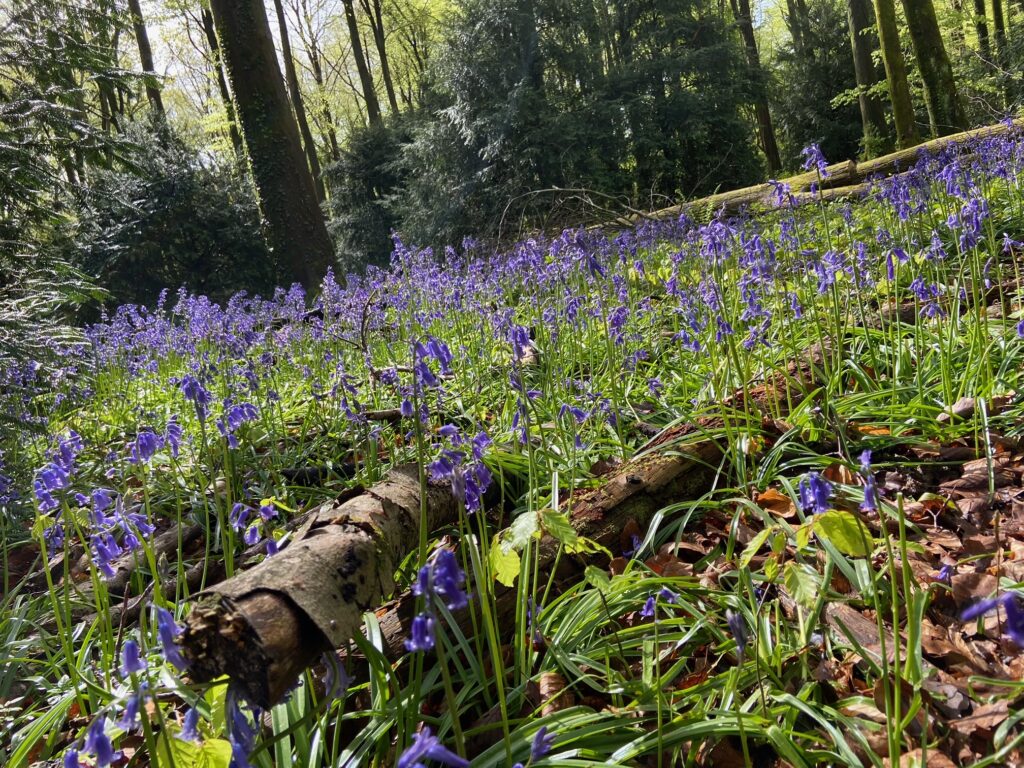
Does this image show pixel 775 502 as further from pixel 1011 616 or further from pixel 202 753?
pixel 202 753

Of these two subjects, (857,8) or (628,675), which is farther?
(857,8)

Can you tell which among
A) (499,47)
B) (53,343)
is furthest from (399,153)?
(53,343)

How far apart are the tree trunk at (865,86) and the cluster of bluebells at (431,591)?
54.0 ft

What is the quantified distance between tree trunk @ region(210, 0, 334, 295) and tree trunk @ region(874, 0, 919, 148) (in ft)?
30.0

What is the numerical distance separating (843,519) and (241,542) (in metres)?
2.47

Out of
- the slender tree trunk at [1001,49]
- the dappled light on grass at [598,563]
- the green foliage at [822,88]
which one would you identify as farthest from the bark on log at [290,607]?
the green foliage at [822,88]

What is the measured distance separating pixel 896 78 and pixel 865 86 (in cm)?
355

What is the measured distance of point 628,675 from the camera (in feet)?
5.33

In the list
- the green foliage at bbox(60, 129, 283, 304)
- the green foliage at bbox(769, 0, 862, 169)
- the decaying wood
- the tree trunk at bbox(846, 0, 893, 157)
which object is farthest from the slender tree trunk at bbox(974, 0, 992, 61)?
the decaying wood

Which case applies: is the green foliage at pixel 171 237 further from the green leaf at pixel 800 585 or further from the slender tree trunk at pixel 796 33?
the slender tree trunk at pixel 796 33

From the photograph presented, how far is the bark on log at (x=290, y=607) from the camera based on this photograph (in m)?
1.19

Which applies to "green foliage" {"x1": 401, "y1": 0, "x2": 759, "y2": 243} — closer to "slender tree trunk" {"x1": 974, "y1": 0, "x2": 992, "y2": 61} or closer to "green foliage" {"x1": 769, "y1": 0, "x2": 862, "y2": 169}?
"green foliage" {"x1": 769, "y1": 0, "x2": 862, "y2": 169}

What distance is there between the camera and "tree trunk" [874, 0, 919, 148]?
36.8 feet

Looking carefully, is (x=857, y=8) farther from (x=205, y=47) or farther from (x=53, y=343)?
(x=205, y=47)
